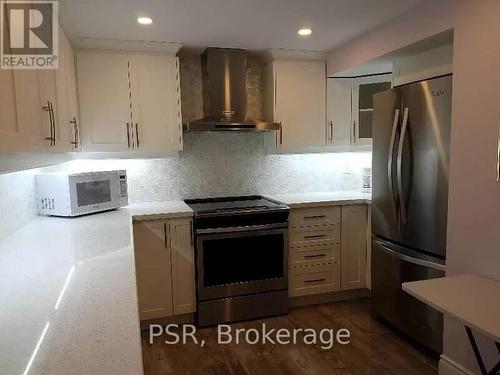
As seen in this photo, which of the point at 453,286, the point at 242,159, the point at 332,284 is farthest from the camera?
the point at 242,159

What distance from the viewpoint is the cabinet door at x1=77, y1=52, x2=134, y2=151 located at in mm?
2771

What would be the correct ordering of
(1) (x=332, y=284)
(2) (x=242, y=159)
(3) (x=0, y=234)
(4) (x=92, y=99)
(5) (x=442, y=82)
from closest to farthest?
(3) (x=0, y=234) → (5) (x=442, y=82) → (4) (x=92, y=99) → (1) (x=332, y=284) → (2) (x=242, y=159)

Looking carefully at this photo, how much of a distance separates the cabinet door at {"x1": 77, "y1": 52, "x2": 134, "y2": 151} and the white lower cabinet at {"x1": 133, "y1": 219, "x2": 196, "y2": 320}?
0.75 m

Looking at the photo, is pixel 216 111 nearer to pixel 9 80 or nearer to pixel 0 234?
pixel 0 234

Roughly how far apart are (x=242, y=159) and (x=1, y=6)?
253cm

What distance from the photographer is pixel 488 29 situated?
1.77 metres

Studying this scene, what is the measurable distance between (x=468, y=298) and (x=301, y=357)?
1.26m

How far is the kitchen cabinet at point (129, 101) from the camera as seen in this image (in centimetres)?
279

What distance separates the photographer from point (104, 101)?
2822mm

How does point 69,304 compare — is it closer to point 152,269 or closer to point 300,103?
point 152,269

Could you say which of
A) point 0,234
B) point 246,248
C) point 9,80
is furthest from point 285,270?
point 9,80

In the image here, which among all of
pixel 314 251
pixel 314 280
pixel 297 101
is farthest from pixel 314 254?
pixel 297 101

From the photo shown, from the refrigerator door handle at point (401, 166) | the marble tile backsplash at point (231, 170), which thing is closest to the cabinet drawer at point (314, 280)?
the marble tile backsplash at point (231, 170)

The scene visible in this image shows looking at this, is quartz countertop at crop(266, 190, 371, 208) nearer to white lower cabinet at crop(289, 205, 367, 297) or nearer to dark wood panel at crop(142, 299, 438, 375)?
white lower cabinet at crop(289, 205, 367, 297)
